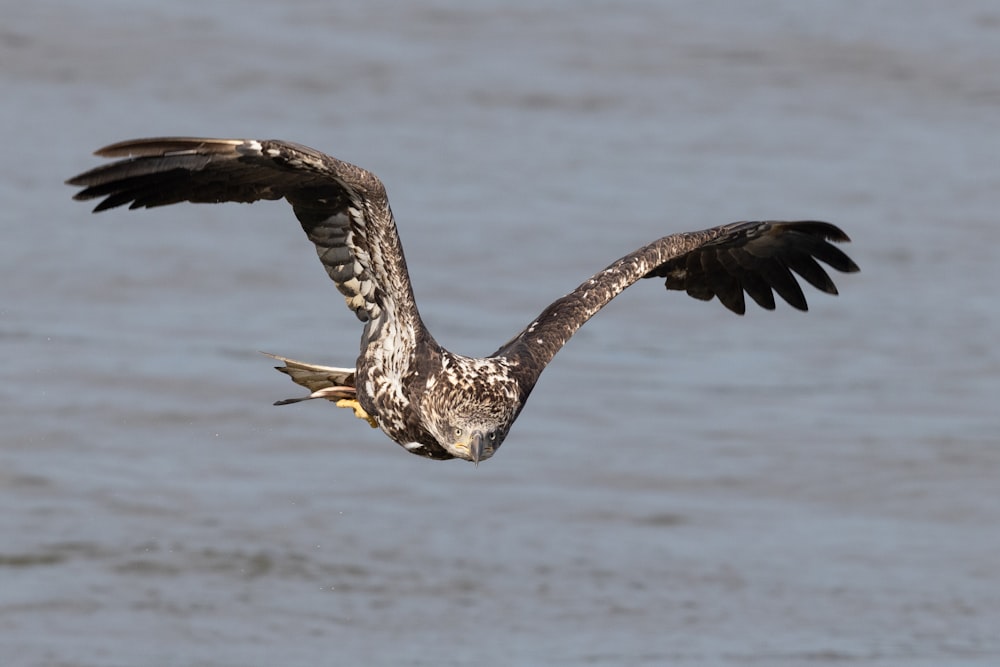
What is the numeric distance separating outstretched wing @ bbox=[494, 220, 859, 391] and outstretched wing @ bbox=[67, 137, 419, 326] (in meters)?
1.36

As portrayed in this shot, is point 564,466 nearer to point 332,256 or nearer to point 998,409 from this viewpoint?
point 998,409

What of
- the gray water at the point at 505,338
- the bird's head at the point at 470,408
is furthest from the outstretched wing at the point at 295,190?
the gray water at the point at 505,338

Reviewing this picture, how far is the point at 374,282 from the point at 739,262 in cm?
300

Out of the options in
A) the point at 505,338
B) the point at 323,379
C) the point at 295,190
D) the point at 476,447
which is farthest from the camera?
the point at 505,338

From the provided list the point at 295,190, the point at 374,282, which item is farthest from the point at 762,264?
the point at 295,190

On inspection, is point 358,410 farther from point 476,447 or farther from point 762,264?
point 762,264

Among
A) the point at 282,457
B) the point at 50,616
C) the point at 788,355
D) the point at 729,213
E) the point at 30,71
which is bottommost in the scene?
the point at 50,616

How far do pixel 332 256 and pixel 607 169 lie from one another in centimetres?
1321

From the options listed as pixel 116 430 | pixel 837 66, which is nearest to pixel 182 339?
pixel 116 430

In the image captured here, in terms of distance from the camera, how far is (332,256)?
9.10 metres

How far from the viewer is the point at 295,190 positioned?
8781mm

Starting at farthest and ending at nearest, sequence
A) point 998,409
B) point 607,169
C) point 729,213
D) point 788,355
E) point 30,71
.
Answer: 1. point 30,71
2. point 607,169
3. point 729,213
4. point 788,355
5. point 998,409

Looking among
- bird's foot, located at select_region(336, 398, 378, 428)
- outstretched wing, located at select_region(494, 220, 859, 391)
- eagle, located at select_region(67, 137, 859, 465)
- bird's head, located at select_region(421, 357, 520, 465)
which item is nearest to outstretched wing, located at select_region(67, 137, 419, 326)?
eagle, located at select_region(67, 137, 859, 465)

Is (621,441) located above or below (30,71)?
below
